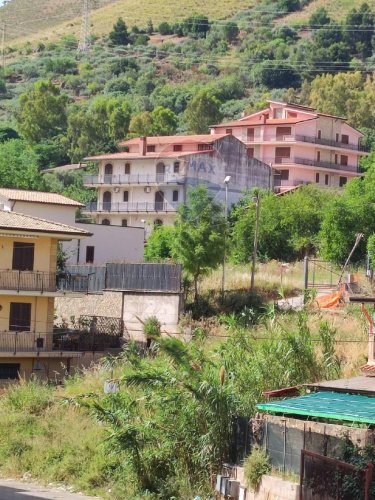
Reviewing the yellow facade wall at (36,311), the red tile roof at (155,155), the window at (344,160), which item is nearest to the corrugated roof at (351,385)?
the yellow facade wall at (36,311)

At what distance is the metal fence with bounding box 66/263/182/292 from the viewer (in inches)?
1857

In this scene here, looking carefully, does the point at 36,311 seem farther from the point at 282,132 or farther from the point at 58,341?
the point at 282,132

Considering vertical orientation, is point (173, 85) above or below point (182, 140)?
above

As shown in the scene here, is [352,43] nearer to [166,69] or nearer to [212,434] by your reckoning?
[166,69]

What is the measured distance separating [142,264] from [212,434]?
17.5 metres

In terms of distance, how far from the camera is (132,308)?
48.2 m

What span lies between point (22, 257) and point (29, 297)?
140 centimetres

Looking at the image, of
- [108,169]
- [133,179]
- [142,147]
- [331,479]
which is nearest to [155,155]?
[133,179]

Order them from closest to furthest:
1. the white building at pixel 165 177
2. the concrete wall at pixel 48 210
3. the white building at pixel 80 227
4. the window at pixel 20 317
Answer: the window at pixel 20 317, the concrete wall at pixel 48 210, the white building at pixel 80 227, the white building at pixel 165 177

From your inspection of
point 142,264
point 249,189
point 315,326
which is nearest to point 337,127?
point 249,189

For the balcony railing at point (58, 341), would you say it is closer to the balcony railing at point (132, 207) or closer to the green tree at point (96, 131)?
the balcony railing at point (132, 207)

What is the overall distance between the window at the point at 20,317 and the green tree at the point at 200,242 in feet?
19.9

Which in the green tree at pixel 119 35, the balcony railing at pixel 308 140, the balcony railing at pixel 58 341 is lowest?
the balcony railing at pixel 58 341

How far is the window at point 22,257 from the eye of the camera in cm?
4531
